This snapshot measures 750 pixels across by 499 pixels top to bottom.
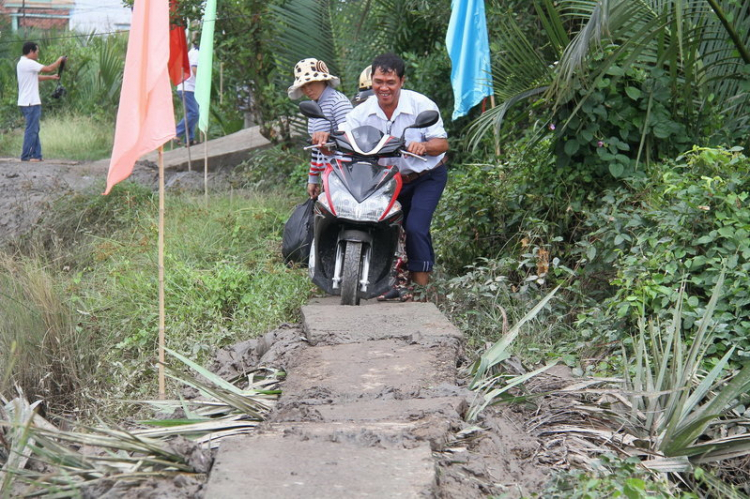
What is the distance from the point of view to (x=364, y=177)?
5562mm

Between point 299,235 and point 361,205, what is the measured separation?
1492mm

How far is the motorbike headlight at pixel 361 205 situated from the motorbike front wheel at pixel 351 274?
0.20 m

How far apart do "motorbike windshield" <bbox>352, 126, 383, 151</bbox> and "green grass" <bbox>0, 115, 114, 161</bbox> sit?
10.2 meters

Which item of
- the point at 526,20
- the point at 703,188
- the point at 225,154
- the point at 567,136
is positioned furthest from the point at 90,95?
the point at 703,188

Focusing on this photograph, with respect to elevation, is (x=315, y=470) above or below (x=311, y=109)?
below

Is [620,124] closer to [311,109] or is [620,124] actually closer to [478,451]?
[311,109]

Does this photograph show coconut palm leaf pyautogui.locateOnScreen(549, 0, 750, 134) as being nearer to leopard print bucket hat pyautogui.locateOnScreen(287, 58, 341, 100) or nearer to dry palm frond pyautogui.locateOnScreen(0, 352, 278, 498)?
leopard print bucket hat pyautogui.locateOnScreen(287, 58, 341, 100)

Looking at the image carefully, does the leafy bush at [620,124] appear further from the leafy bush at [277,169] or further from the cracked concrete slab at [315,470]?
the leafy bush at [277,169]

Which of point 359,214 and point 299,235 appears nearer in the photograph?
point 359,214

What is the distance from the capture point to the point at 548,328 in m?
5.28

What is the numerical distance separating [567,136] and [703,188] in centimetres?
159

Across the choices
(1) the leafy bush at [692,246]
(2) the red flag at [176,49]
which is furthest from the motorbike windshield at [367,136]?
(2) the red flag at [176,49]

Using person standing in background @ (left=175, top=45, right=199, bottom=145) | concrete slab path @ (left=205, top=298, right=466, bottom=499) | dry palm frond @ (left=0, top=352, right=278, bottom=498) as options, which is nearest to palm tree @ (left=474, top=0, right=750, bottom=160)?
concrete slab path @ (left=205, top=298, right=466, bottom=499)

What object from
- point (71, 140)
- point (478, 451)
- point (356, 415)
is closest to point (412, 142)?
point (356, 415)
